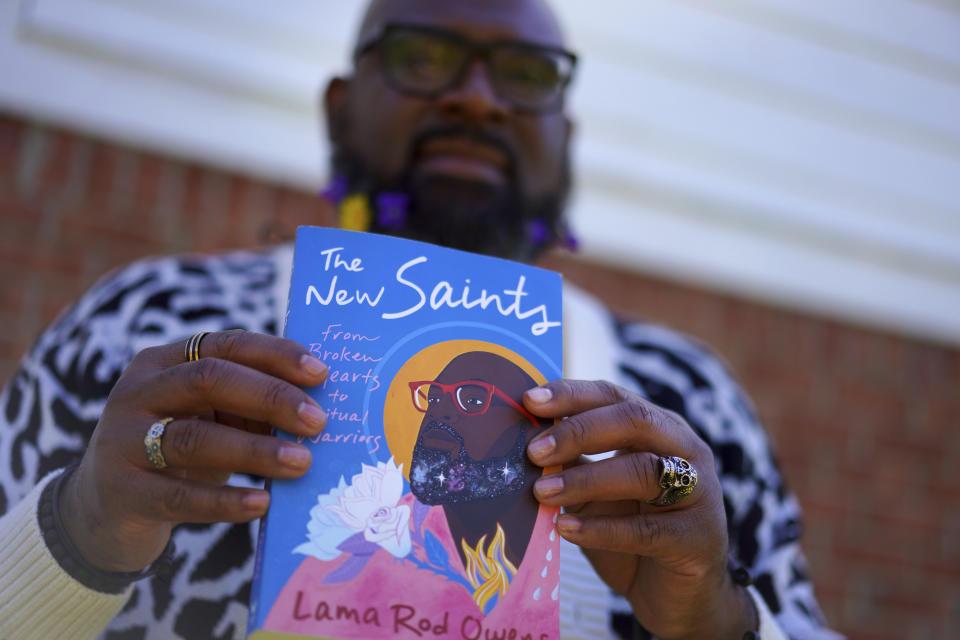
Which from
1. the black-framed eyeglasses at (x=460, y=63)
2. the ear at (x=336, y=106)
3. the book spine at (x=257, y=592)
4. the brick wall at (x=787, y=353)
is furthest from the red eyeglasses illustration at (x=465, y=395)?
the brick wall at (x=787, y=353)

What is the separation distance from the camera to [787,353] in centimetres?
307

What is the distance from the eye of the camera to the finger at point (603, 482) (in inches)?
38.8

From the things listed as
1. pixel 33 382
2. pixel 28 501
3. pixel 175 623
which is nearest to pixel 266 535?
pixel 28 501

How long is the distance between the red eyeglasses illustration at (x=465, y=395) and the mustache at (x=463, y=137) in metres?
0.87

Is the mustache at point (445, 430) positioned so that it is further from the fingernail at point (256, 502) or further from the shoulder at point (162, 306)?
the shoulder at point (162, 306)

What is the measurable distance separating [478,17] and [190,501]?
1.27 m

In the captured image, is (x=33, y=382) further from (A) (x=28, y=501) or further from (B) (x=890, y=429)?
(B) (x=890, y=429)

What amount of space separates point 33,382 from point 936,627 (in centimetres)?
293

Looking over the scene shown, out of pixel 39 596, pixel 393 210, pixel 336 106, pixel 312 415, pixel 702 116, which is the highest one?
pixel 702 116

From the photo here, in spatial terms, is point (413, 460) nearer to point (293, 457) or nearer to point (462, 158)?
point (293, 457)

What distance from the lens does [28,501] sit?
1107mm

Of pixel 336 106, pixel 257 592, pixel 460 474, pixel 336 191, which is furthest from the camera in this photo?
pixel 336 106

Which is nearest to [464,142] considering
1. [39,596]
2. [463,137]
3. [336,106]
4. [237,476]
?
[463,137]

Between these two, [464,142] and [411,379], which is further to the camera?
[464,142]
